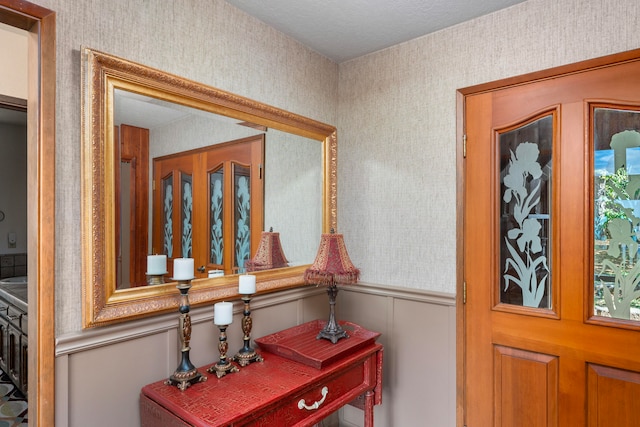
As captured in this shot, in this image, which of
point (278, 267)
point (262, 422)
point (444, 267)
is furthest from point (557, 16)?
point (262, 422)

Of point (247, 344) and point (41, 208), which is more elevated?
point (41, 208)

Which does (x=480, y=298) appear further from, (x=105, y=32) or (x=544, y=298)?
(x=105, y=32)

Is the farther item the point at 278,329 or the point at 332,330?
the point at 278,329

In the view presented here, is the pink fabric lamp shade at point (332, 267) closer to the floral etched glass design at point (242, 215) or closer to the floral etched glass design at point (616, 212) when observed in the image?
the floral etched glass design at point (242, 215)

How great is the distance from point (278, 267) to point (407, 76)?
129 cm

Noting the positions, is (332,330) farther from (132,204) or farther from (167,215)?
(132,204)

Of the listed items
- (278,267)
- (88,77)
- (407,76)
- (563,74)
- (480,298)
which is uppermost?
(407,76)

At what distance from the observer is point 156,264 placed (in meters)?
1.49

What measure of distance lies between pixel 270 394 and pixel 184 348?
0.38 m

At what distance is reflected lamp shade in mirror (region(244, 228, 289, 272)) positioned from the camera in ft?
6.20

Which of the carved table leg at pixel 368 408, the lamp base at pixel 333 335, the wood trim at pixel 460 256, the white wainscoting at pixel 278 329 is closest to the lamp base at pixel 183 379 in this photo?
the white wainscoting at pixel 278 329

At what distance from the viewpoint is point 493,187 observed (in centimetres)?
184

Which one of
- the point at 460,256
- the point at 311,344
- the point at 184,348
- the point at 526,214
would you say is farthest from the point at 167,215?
the point at 526,214

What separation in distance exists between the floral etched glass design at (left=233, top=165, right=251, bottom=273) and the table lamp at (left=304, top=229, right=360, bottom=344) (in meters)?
0.33
